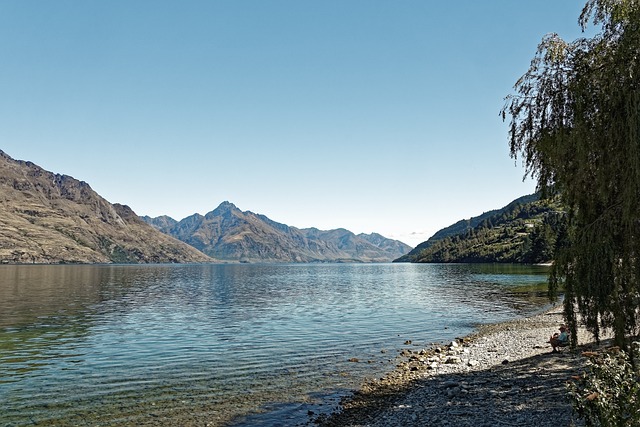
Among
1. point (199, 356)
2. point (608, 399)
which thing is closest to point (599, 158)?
point (608, 399)

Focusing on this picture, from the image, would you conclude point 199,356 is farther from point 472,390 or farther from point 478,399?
point 478,399

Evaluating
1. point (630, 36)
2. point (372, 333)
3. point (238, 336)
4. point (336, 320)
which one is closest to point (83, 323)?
point (238, 336)

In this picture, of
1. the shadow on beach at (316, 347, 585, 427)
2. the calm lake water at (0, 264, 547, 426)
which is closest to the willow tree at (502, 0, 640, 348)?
the shadow on beach at (316, 347, 585, 427)

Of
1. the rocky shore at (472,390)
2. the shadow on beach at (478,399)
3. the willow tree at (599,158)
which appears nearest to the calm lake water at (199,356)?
the rocky shore at (472,390)

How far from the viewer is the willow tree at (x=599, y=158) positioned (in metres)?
15.6

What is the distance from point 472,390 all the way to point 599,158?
1328 centimetres

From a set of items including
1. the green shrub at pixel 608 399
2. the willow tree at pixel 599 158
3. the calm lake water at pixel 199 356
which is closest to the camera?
the green shrub at pixel 608 399

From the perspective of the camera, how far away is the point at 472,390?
75.1ft

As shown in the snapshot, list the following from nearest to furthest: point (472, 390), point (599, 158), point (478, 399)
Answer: point (599, 158) < point (478, 399) < point (472, 390)

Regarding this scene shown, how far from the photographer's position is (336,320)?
2189 inches

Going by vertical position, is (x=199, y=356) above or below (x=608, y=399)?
below

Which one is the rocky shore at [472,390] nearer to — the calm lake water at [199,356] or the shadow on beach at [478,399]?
the shadow on beach at [478,399]

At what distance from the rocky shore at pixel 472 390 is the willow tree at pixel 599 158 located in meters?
4.35

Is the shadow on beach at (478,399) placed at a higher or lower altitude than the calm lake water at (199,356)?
higher
